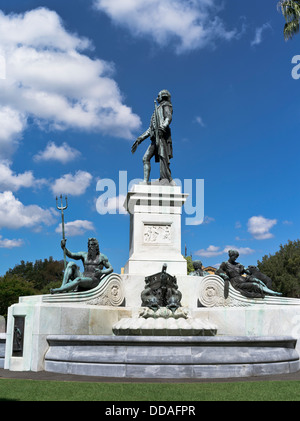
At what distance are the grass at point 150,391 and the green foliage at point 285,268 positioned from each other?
134 feet

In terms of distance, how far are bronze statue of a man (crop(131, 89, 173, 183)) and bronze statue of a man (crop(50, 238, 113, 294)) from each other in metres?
3.20

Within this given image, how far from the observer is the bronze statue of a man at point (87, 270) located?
1115 cm

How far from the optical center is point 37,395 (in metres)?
6.46

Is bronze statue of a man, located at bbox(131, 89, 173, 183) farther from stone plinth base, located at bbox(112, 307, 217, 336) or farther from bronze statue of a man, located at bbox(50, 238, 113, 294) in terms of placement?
stone plinth base, located at bbox(112, 307, 217, 336)

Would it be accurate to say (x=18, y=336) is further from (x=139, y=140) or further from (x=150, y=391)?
(x=139, y=140)

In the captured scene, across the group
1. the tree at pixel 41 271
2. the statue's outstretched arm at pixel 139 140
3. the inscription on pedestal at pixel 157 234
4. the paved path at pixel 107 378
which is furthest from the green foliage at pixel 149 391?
the tree at pixel 41 271

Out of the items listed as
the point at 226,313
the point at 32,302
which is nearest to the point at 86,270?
the point at 32,302

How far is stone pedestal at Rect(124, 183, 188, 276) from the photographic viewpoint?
1259cm

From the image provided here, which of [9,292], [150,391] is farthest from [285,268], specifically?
[150,391]

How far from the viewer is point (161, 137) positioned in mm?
14258

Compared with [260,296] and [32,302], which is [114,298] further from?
[260,296]

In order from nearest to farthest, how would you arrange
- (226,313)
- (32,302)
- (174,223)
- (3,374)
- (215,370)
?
(215,370) < (3,374) < (32,302) < (226,313) < (174,223)

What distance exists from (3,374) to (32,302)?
1.70 metres

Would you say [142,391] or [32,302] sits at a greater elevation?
[32,302]
